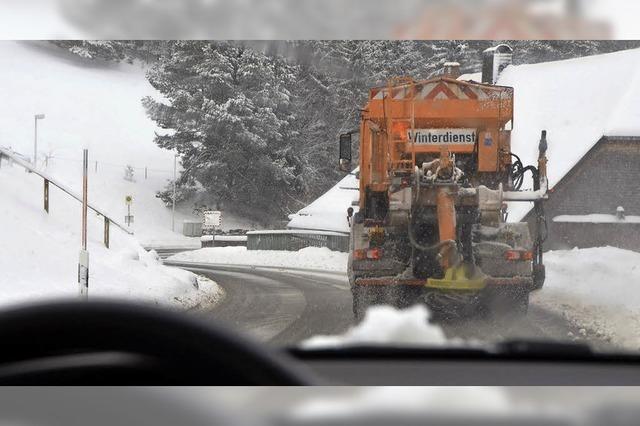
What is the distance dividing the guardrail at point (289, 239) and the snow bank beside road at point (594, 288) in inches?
34.1

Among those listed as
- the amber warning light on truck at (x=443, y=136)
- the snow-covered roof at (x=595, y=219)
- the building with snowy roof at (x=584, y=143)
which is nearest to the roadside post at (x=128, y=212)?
the amber warning light on truck at (x=443, y=136)

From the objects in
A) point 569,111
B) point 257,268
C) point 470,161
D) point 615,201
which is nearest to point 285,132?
point 257,268

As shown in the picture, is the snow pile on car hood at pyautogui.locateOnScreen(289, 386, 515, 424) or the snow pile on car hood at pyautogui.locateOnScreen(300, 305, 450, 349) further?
the snow pile on car hood at pyautogui.locateOnScreen(300, 305, 450, 349)

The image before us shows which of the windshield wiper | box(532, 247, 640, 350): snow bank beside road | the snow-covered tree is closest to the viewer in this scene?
the windshield wiper

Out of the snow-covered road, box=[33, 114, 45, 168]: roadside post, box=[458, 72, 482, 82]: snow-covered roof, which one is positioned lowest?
the snow-covered road

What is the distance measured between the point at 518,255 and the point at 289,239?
929 millimetres

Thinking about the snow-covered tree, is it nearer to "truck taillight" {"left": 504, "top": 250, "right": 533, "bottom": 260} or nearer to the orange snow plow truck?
the orange snow plow truck

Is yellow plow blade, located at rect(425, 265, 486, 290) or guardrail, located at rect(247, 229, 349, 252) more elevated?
guardrail, located at rect(247, 229, 349, 252)

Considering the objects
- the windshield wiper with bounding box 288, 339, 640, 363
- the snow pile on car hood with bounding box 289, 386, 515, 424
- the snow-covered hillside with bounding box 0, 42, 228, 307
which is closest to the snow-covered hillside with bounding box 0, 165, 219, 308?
the snow-covered hillside with bounding box 0, 42, 228, 307

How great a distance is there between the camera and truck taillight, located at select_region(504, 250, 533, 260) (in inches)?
120

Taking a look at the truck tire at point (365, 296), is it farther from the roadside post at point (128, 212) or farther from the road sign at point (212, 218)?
the roadside post at point (128, 212)

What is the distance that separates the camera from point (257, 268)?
281cm
